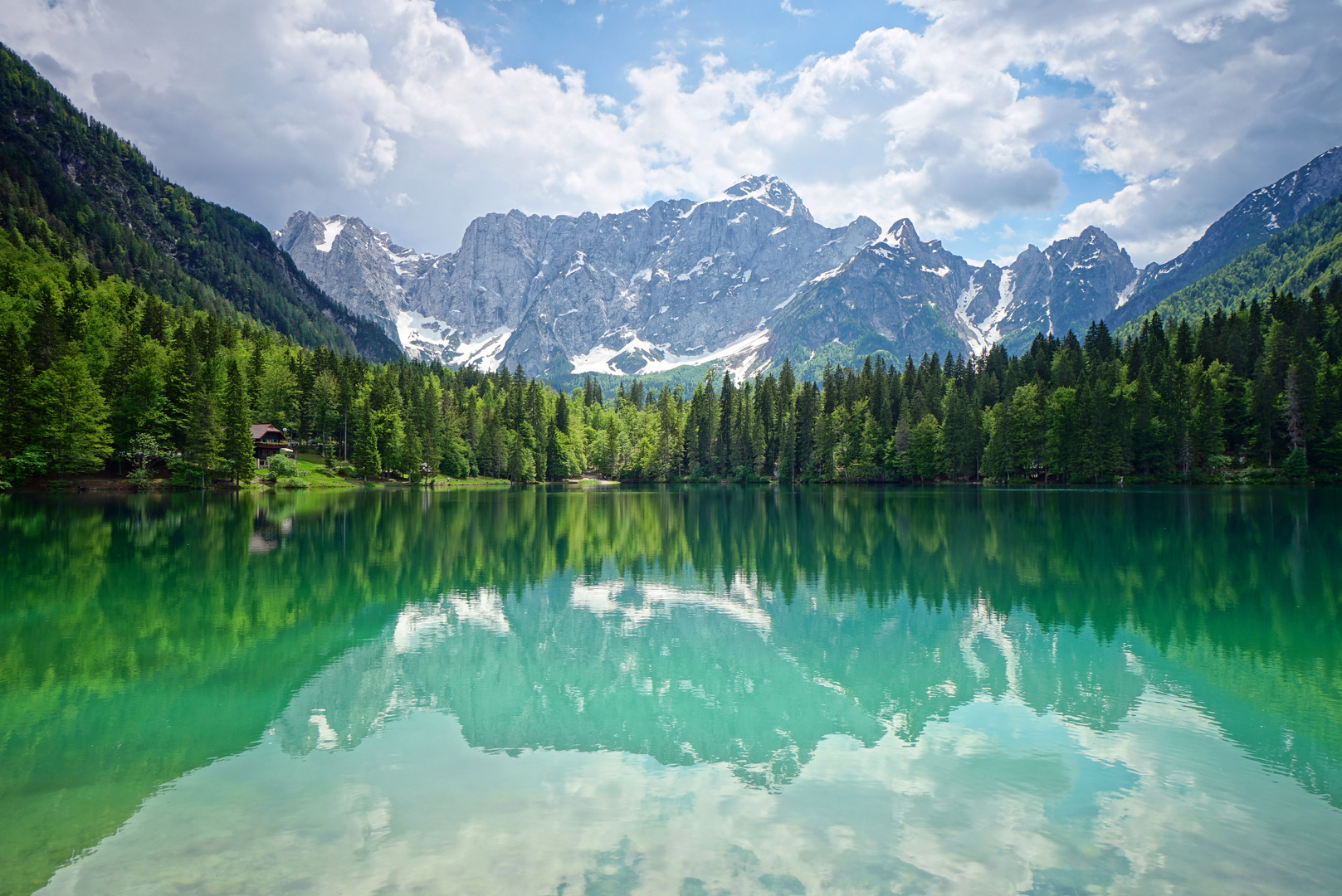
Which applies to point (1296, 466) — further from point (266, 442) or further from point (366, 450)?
point (266, 442)

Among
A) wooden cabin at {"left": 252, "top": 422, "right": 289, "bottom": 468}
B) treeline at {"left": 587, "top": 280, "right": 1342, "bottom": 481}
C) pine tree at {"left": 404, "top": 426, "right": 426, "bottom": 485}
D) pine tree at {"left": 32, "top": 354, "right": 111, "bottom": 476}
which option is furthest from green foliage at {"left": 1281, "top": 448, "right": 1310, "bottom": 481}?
pine tree at {"left": 32, "top": 354, "right": 111, "bottom": 476}

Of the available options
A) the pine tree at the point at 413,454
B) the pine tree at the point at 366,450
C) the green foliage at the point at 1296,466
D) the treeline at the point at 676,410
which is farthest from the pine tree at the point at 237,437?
the green foliage at the point at 1296,466

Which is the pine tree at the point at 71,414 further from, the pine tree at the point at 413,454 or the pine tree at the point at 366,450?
the pine tree at the point at 413,454

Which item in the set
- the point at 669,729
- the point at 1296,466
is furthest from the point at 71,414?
the point at 1296,466

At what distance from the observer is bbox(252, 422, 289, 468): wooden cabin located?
295 feet

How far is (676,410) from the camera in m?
144

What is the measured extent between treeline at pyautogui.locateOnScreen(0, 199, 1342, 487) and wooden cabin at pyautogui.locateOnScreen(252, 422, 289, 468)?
508cm

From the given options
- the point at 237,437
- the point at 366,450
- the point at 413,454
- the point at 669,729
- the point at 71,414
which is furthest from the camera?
the point at 413,454

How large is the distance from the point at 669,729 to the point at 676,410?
13338 centimetres

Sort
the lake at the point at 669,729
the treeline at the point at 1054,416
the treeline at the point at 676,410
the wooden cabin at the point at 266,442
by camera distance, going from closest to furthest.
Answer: the lake at the point at 669,729, the treeline at the point at 676,410, the treeline at the point at 1054,416, the wooden cabin at the point at 266,442

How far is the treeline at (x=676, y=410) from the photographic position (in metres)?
71.0

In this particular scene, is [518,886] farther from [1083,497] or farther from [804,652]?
[1083,497]

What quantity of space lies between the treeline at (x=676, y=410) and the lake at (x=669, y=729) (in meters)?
54.2

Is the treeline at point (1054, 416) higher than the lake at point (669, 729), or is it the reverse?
the treeline at point (1054, 416)
